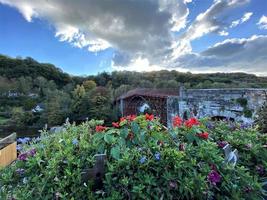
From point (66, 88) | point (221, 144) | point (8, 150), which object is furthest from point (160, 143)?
point (66, 88)

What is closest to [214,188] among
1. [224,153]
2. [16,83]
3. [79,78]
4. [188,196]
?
[188,196]

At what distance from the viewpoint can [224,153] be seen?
165 cm

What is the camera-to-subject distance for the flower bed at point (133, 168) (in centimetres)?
130

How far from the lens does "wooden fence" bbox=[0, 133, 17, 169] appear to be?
1916mm

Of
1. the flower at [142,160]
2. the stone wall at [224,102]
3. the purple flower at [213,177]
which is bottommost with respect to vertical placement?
the stone wall at [224,102]

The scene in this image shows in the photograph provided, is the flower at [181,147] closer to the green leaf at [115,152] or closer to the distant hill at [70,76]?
the green leaf at [115,152]

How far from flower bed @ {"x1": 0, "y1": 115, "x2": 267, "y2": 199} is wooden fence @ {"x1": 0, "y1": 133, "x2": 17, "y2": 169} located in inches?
14.9

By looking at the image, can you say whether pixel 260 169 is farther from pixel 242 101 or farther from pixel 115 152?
pixel 242 101

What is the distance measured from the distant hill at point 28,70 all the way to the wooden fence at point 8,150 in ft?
137

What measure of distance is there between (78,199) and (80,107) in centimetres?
2526

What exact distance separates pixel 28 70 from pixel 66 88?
899 cm

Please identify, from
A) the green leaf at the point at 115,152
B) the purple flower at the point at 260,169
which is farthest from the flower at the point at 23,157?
the purple flower at the point at 260,169

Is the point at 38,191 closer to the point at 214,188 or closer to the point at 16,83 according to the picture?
the point at 214,188

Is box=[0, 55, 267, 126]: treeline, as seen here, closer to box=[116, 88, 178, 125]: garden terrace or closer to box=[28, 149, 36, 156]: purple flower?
box=[116, 88, 178, 125]: garden terrace
